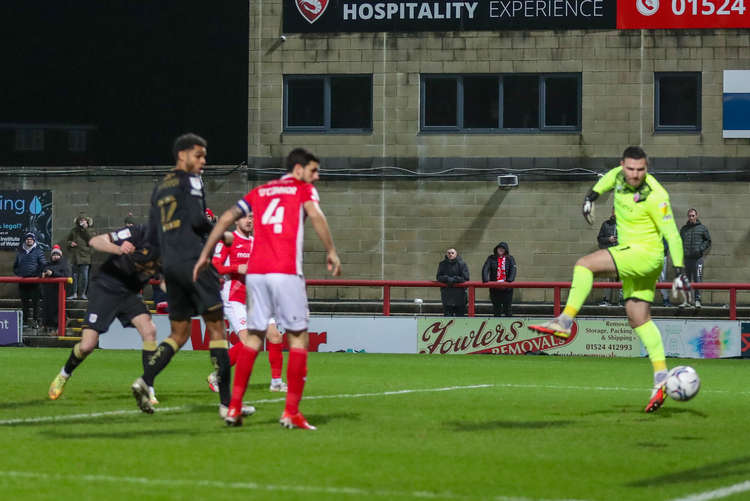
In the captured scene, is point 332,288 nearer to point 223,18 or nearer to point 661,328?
point 661,328

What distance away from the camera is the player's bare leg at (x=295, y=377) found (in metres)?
9.96

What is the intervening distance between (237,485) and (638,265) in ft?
18.0

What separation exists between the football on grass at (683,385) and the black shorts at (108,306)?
4965mm

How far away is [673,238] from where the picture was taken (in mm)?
11469

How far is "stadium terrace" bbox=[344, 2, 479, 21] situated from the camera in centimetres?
3144

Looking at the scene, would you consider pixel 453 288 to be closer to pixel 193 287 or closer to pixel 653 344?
pixel 653 344

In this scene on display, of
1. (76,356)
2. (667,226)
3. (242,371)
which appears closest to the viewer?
(242,371)

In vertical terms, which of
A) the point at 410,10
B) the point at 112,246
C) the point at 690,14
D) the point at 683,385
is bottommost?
the point at 683,385

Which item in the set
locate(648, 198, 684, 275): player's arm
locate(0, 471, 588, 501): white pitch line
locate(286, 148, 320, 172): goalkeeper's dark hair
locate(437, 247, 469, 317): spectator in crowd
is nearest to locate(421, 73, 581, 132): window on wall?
locate(437, 247, 469, 317): spectator in crowd

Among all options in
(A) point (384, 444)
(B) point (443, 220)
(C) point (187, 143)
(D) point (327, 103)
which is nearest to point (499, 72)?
(B) point (443, 220)

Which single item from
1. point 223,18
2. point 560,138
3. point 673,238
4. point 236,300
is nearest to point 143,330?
point 236,300

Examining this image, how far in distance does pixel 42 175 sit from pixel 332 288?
26.4 ft

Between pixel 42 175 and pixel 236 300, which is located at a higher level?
pixel 42 175

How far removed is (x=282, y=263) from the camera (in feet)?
32.5
